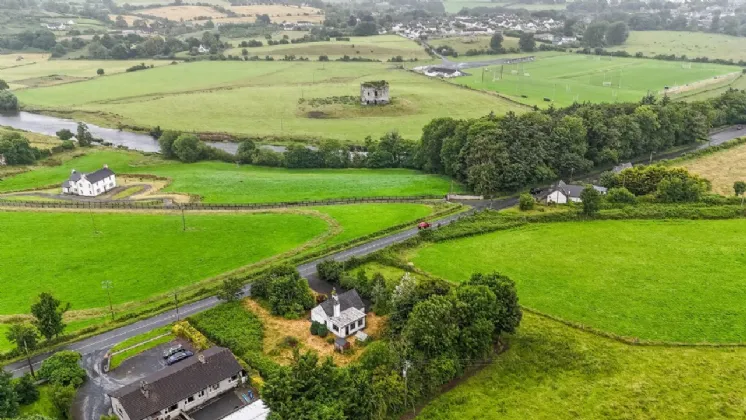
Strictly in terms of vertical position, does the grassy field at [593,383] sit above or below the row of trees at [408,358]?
below

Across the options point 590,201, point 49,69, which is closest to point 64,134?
point 49,69

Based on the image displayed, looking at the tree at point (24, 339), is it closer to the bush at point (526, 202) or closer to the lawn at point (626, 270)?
the lawn at point (626, 270)

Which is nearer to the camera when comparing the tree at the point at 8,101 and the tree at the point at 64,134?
the tree at the point at 64,134

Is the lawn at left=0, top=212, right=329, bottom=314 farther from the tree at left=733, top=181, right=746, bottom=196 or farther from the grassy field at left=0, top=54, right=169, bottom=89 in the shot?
the grassy field at left=0, top=54, right=169, bottom=89

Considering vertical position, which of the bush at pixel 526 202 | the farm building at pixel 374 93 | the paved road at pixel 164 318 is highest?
the farm building at pixel 374 93

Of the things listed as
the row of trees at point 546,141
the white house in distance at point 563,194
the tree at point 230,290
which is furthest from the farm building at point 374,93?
the tree at point 230,290

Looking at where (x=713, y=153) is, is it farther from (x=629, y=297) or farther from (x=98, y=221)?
(x=98, y=221)
